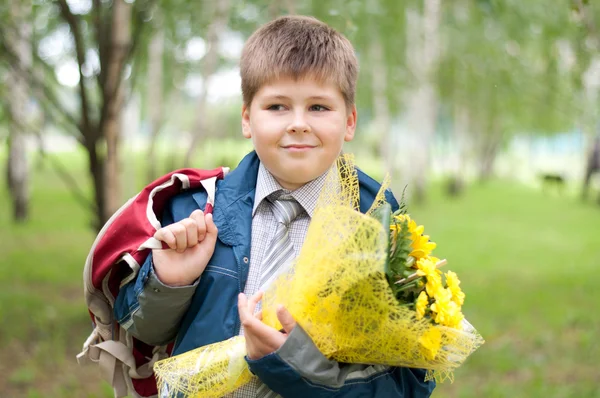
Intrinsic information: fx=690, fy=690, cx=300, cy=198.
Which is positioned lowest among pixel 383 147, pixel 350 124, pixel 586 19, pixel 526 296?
pixel 526 296

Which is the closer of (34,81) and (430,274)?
(430,274)

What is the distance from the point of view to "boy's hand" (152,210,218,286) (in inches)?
69.5

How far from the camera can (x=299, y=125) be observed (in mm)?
1823

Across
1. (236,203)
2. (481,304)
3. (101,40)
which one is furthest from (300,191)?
(481,304)

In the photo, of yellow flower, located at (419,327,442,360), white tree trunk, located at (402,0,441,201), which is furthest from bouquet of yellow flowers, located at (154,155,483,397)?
white tree trunk, located at (402,0,441,201)

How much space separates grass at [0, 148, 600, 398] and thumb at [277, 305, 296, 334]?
3.81m

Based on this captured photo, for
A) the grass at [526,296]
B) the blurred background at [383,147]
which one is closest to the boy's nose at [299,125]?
the blurred background at [383,147]

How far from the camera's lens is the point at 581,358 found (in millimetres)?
6383

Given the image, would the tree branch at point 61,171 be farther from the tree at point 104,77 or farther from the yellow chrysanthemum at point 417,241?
the yellow chrysanthemum at point 417,241

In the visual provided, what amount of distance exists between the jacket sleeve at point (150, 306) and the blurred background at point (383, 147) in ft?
6.09

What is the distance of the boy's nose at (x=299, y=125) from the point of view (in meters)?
1.83

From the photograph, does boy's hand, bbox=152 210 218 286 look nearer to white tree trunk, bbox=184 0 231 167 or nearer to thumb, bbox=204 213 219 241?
thumb, bbox=204 213 219 241

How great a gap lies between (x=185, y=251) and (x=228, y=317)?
209 millimetres

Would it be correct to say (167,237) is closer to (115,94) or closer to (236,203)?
(236,203)
